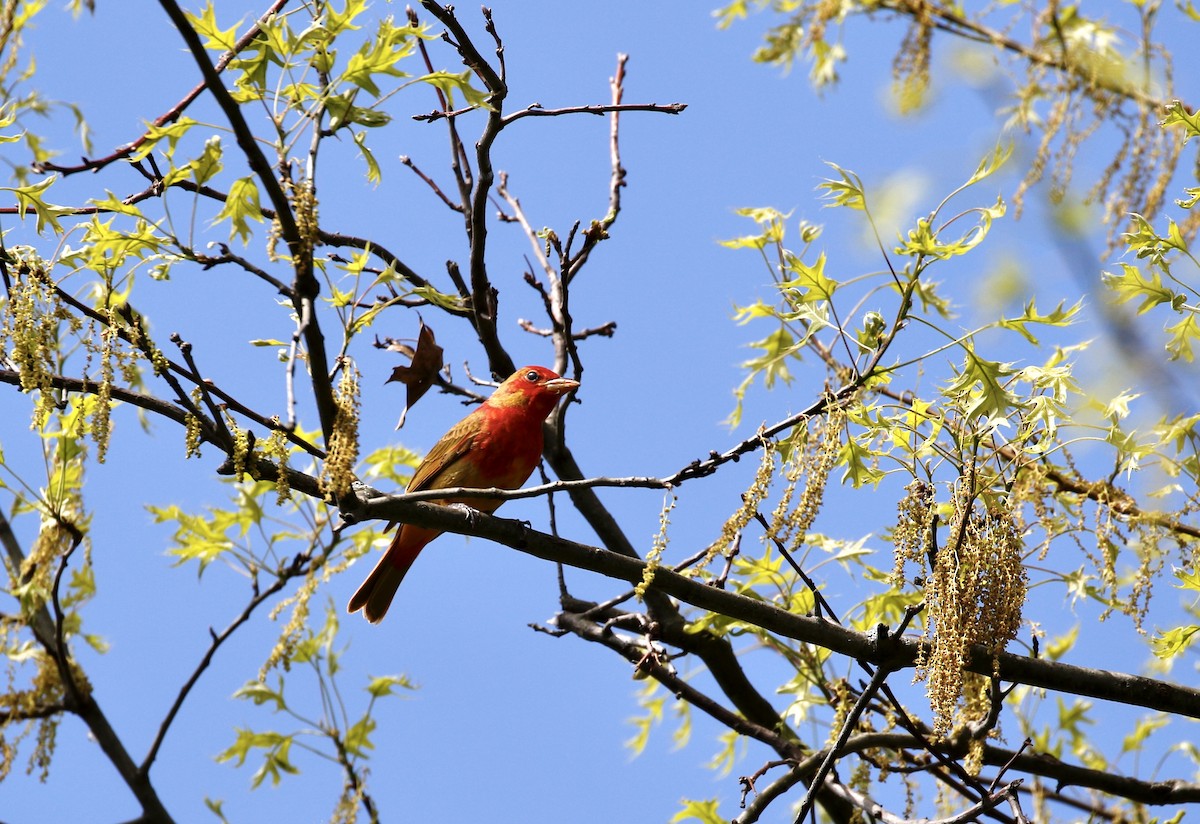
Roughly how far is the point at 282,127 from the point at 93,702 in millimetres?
2997

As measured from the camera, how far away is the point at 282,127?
9.58ft

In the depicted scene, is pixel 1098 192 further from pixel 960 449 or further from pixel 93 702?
pixel 93 702

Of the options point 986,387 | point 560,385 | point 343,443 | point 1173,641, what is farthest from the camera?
point 560,385

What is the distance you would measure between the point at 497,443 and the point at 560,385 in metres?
0.39

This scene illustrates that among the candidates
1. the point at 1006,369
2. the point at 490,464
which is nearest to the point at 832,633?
the point at 1006,369

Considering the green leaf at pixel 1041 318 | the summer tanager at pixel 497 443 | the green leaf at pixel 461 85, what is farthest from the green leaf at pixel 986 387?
the summer tanager at pixel 497 443

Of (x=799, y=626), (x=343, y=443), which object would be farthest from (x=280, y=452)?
(x=799, y=626)

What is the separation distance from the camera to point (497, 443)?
17.9ft

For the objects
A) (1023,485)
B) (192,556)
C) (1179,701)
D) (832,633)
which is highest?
(192,556)

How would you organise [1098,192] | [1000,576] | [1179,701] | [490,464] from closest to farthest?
[1000,576]
[1179,701]
[1098,192]
[490,464]

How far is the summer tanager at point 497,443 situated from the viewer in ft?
17.9

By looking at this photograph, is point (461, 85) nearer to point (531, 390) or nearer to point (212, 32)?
point (212, 32)

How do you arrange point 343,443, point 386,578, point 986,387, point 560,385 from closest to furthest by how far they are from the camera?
1. point 343,443
2. point 986,387
3. point 560,385
4. point 386,578

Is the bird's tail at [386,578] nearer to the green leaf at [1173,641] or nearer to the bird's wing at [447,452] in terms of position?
the bird's wing at [447,452]
